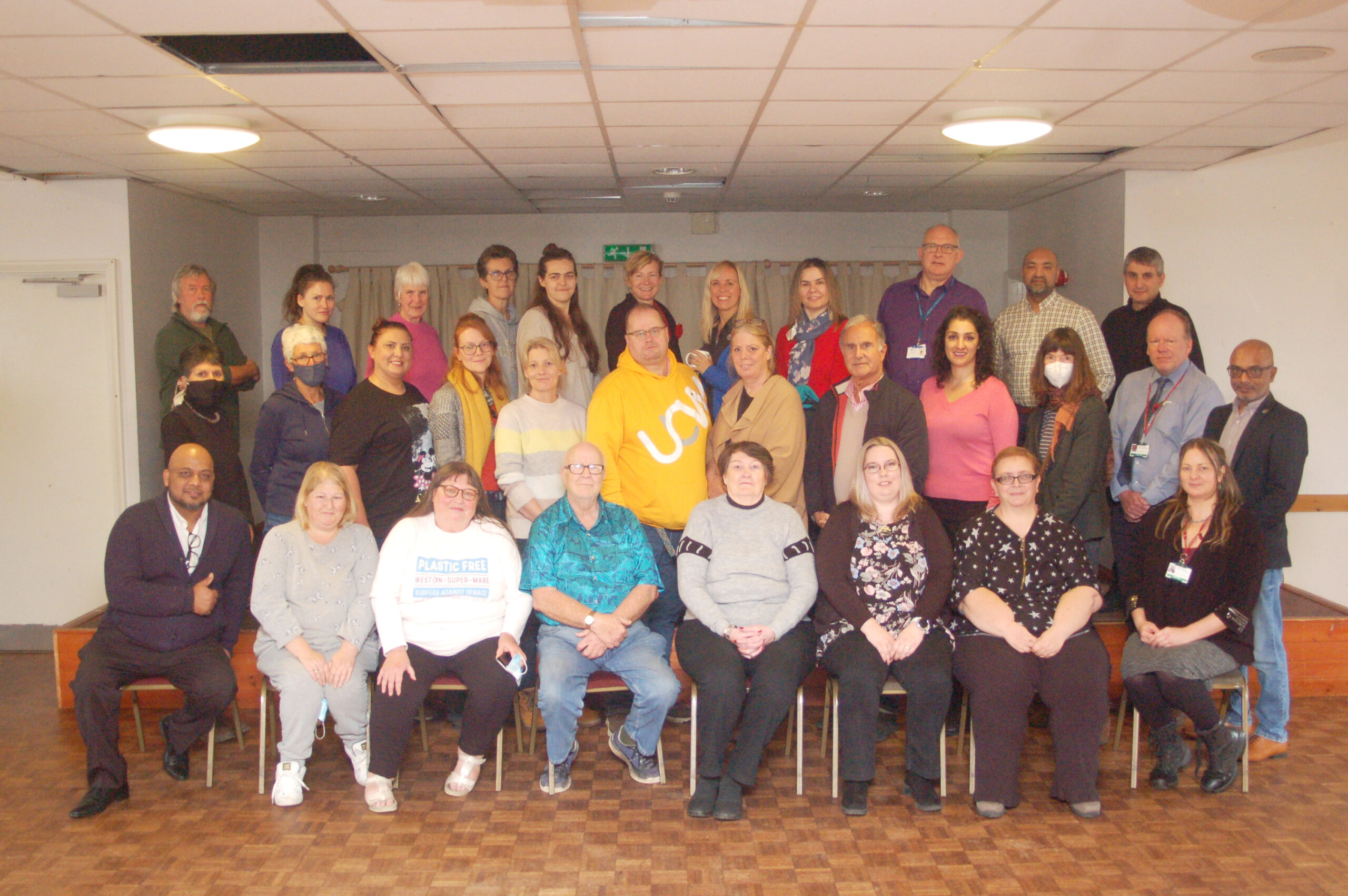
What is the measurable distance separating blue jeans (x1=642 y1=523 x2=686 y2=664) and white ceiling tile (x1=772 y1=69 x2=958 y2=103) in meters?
1.70

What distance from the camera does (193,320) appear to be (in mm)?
4863

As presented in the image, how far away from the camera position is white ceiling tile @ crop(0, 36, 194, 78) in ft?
9.66

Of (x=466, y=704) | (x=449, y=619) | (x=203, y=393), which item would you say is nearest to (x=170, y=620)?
(x=449, y=619)

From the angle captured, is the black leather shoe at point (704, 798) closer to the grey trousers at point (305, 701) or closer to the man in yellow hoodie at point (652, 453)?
the man in yellow hoodie at point (652, 453)

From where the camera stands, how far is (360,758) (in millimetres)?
3359

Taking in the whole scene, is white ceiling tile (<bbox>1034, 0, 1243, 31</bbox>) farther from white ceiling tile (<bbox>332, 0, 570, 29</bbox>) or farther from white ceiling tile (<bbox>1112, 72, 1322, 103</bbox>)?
white ceiling tile (<bbox>332, 0, 570, 29</bbox>)

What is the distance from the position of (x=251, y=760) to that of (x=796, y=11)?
3.21m

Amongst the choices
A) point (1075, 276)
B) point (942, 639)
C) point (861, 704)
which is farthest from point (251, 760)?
point (1075, 276)

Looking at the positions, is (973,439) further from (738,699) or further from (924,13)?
(924,13)

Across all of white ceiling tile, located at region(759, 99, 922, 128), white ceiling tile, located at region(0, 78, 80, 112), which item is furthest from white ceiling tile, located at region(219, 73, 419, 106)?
white ceiling tile, located at region(759, 99, 922, 128)

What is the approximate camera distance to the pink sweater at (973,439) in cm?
372

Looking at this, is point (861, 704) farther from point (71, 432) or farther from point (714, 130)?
point (71, 432)

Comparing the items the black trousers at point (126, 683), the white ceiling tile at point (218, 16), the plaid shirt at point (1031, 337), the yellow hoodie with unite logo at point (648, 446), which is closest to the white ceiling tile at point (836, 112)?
the plaid shirt at point (1031, 337)

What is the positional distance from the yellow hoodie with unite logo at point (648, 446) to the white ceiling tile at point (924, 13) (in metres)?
1.46
